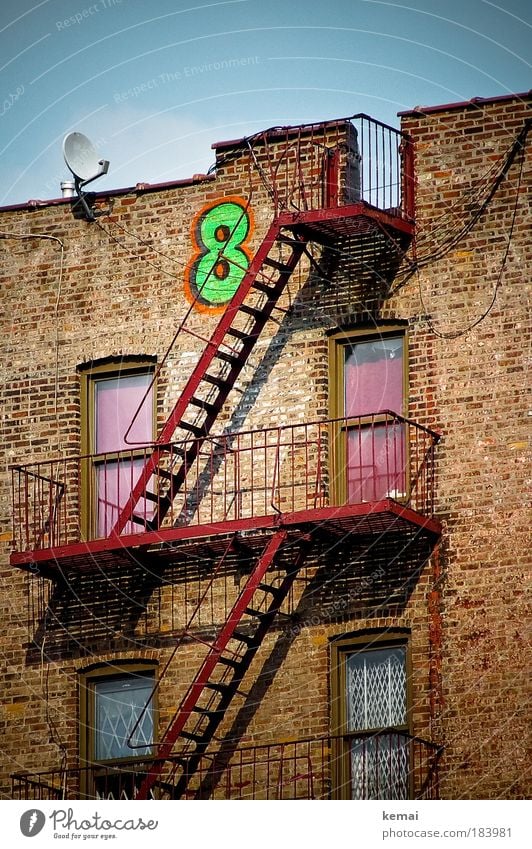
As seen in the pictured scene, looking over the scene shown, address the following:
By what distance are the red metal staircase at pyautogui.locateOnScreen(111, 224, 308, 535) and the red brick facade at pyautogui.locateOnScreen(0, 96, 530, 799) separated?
0.15 m

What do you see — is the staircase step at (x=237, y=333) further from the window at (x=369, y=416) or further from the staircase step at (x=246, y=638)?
the staircase step at (x=246, y=638)

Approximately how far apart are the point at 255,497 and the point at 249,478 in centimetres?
22

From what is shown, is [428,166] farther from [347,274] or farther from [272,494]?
[272,494]

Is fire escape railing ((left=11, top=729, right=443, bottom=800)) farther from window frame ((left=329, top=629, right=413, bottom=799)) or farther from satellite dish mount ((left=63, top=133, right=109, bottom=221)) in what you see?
satellite dish mount ((left=63, top=133, right=109, bottom=221))

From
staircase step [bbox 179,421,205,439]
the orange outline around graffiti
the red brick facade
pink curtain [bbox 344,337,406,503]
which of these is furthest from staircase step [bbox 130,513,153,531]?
the orange outline around graffiti

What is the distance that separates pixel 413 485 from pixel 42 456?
4.24 m

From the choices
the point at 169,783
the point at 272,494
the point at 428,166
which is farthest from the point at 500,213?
the point at 169,783

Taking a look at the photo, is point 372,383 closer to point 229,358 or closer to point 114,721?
point 229,358

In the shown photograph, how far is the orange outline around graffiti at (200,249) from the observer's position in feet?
112

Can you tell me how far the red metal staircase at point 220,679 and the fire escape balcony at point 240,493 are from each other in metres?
0.49

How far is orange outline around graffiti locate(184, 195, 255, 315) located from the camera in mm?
34125

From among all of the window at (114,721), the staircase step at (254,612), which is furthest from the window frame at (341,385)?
the window at (114,721)

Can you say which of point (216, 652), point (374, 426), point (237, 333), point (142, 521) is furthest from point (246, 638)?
point (237, 333)

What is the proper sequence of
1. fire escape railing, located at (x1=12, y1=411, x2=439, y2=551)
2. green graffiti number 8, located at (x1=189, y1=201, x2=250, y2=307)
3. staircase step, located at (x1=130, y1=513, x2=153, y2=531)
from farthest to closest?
green graffiti number 8, located at (x1=189, y1=201, x2=250, y2=307)
staircase step, located at (x1=130, y1=513, x2=153, y2=531)
fire escape railing, located at (x1=12, y1=411, x2=439, y2=551)
